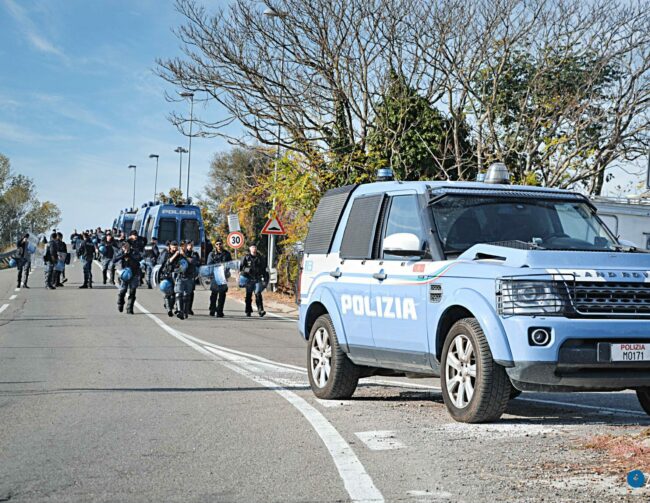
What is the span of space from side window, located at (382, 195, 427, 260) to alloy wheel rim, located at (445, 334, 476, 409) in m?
1.06

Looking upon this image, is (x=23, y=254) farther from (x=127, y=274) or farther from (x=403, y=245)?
(x=403, y=245)

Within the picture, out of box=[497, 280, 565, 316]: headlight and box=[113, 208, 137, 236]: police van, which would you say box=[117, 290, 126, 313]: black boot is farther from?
box=[113, 208, 137, 236]: police van

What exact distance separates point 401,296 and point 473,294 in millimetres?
1086

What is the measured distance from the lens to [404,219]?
8.77 meters

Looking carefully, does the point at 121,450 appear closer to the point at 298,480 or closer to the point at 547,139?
the point at 298,480

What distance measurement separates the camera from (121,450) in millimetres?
6848

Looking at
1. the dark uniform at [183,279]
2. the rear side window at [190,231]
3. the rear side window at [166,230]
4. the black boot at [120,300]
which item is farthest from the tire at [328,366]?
the rear side window at [190,231]

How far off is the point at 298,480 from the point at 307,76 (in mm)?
22734

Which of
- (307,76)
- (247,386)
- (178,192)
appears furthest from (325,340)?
(178,192)

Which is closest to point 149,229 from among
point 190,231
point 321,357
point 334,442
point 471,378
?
point 190,231

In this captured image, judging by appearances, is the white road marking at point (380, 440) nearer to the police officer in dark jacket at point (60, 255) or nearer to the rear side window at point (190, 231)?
the police officer in dark jacket at point (60, 255)

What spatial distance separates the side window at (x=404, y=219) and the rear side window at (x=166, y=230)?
29084mm

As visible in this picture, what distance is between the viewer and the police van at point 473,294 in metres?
7.04

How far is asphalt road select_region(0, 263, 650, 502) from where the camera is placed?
559 cm
